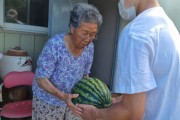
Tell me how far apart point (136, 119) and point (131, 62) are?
0.96ft

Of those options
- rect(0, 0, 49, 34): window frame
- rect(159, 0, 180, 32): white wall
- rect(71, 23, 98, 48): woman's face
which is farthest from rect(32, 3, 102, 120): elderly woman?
rect(159, 0, 180, 32): white wall

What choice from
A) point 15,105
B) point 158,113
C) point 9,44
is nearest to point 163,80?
point 158,113

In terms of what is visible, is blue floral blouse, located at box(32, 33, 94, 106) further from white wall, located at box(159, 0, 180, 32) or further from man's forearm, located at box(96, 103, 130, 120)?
white wall, located at box(159, 0, 180, 32)

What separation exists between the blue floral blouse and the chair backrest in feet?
2.24

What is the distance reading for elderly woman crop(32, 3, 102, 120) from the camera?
2316 millimetres

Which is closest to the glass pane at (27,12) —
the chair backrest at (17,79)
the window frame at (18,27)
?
the window frame at (18,27)

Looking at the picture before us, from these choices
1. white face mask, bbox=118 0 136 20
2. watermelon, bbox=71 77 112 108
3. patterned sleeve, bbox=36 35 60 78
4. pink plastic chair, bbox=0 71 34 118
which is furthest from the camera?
pink plastic chair, bbox=0 71 34 118

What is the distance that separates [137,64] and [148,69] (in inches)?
2.5

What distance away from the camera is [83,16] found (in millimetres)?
2314

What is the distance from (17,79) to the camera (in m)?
3.18

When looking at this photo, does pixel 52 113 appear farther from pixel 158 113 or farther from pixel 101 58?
pixel 101 58

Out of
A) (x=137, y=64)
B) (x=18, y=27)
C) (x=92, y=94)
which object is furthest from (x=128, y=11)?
(x=18, y=27)

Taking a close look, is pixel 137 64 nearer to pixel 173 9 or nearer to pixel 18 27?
pixel 18 27

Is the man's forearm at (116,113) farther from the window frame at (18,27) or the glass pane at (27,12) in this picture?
the glass pane at (27,12)
